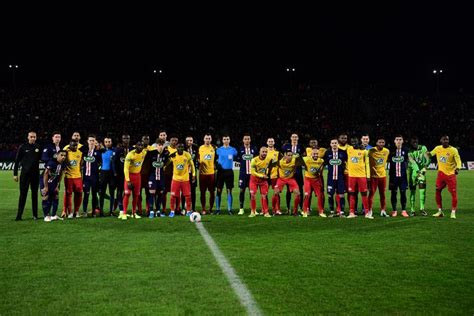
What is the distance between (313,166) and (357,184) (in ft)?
3.67

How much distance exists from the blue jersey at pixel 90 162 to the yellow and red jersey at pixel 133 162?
75 cm

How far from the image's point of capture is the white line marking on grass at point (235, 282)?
4.97 metres

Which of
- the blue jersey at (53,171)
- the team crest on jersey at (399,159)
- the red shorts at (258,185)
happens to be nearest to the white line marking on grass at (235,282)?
the red shorts at (258,185)

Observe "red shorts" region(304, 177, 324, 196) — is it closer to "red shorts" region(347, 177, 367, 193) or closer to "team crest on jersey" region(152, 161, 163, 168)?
"red shorts" region(347, 177, 367, 193)

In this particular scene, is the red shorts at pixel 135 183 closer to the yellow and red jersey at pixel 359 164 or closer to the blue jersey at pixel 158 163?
the blue jersey at pixel 158 163

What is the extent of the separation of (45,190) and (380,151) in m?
7.78

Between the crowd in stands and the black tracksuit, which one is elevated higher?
the crowd in stands

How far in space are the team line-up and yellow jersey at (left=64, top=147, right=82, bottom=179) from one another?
2 centimetres

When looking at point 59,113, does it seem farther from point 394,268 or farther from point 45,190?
point 394,268

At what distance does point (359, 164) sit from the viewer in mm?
12016

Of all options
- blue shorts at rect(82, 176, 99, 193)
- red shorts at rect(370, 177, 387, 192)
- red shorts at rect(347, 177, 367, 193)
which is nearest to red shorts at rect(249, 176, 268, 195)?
red shorts at rect(347, 177, 367, 193)

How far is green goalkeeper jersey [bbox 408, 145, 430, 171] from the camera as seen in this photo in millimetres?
12609

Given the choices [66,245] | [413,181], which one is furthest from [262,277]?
[413,181]

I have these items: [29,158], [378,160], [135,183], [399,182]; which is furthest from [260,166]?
[29,158]
